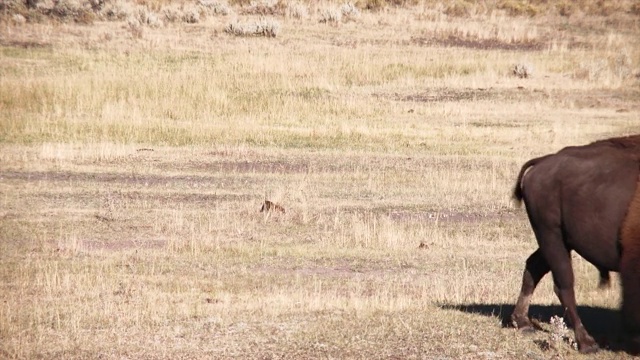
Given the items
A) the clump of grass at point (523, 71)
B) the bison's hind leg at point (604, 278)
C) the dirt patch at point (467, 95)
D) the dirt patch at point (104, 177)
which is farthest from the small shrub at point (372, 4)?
the bison's hind leg at point (604, 278)

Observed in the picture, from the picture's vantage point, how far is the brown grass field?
10.8 meters

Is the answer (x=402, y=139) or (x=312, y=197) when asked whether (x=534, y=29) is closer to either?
(x=402, y=139)

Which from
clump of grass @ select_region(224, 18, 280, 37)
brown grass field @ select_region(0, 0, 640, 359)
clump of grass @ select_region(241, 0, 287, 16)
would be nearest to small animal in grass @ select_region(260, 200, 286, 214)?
brown grass field @ select_region(0, 0, 640, 359)

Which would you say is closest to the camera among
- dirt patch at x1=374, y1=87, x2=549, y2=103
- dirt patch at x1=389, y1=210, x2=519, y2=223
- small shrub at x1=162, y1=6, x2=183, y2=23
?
dirt patch at x1=389, y1=210, x2=519, y2=223

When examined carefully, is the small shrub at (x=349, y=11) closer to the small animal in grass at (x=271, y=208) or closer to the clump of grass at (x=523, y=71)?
the clump of grass at (x=523, y=71)

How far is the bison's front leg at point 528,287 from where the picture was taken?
1029cm

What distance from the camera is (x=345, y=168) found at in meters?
22.4

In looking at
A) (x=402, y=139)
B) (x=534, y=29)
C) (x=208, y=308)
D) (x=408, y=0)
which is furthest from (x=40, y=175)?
(x=408, y=0)

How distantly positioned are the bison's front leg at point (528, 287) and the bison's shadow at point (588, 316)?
17cm

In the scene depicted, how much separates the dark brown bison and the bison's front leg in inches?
8.4

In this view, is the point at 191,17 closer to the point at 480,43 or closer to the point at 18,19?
the point at 18,19

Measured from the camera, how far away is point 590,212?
30.8ft

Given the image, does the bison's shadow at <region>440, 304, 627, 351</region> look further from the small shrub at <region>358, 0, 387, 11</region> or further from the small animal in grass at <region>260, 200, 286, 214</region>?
the small shrub at <region>358, 0, 387, 11</region>

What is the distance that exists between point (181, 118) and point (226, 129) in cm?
186
